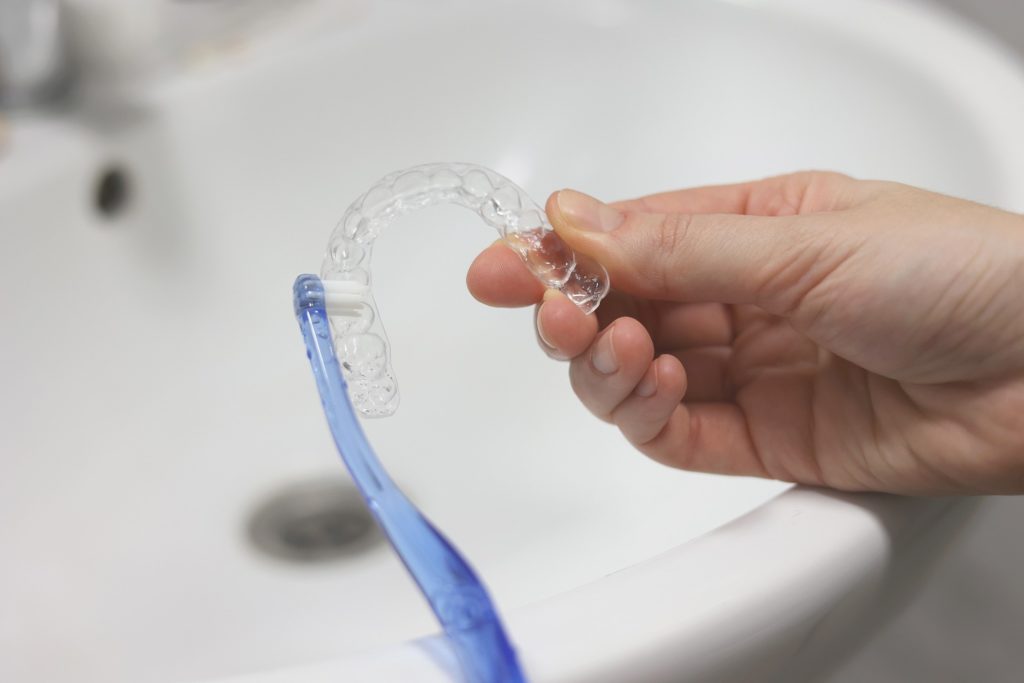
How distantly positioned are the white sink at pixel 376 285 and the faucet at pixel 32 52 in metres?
0.03

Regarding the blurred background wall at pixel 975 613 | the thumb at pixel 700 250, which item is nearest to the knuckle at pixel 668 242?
the thumb at pixel 700 250

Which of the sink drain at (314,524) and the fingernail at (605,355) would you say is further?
the sink drain at (314,524)

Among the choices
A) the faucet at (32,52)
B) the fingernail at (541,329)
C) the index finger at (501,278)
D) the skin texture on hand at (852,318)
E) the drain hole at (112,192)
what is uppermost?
the faucet at (32,52)

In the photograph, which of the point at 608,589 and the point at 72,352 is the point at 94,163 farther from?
the point at 608,589

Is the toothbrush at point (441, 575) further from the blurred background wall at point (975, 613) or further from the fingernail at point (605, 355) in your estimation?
the blurred background wall at point (975, 613)

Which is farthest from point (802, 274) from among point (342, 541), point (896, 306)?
point (342, 541)

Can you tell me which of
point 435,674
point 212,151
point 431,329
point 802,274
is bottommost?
point 435,674

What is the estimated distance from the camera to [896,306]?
1.29 ft

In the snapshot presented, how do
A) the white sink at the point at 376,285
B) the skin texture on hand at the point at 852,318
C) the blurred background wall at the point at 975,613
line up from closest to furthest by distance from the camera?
the skin texture on hand at the point at 852,318 < the white sink at the point at 376,285 < the blurred background wall at the point at 975,613

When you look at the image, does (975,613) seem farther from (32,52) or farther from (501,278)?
(32,52)

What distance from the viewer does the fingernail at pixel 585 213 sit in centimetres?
41

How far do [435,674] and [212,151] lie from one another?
445mm

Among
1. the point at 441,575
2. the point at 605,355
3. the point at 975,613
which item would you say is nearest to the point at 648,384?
the point at 605,355

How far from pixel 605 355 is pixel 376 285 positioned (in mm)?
277
